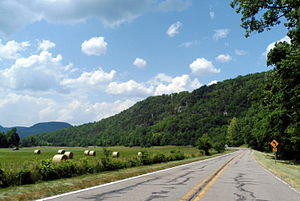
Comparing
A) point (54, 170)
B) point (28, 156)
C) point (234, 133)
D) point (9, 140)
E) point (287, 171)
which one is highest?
point (9, 140)

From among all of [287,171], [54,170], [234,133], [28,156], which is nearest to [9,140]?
[28,156]

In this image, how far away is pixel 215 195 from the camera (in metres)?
8.62

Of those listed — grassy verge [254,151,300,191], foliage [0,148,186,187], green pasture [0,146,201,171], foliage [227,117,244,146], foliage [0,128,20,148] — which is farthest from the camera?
foliage [227,117,244,146]

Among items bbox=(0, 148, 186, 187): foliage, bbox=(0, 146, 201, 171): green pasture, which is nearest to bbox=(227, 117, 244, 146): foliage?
bbox=(0, 146, 201, 171): green pasture

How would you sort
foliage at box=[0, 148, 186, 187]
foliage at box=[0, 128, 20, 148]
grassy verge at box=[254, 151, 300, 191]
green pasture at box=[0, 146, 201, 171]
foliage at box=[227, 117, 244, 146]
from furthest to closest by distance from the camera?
1. foliage at box=[227, 117, 244, 146]
2. foliage at box=[0, 128, 20, 148]
3. grassy verge at box=[254, 151, 300, 191]
4. green pasture at box=[0, 146, 201, 171]
5. foliage at box=[0, 148, 186, 187]

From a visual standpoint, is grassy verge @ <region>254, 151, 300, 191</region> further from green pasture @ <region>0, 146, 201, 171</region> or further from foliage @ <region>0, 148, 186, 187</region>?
green pasture @ <region>0, 146, 201, 171</region>

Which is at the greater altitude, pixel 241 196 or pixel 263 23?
pixel 263 23

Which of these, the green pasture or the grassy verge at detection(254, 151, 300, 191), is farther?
the grassy verge at detection(254, 151, 300, 191)

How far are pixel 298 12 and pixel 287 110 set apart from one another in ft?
63.2

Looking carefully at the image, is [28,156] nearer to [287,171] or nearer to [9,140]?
[287,171]

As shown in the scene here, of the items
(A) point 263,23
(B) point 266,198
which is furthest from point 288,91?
(B) point 266,198

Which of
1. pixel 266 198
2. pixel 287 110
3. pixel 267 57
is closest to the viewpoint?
pixel 266 198

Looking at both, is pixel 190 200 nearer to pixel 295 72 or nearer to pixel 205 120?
pixel 295 72

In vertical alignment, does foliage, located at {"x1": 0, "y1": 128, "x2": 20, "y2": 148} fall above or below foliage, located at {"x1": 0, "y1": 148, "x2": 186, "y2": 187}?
above
